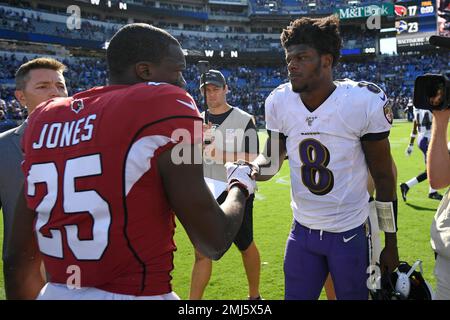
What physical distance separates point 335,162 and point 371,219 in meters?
0.50

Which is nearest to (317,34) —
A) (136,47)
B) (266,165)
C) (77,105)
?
(266,165)

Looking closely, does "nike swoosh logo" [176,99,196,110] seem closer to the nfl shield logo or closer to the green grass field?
the nfl shield logo

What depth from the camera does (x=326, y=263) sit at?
→ 8.71ft

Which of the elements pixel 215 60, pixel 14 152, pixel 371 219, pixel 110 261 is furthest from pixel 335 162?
pixel 215 60

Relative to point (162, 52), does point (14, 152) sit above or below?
below

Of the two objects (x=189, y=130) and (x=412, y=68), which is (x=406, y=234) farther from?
(x=412, y=68)

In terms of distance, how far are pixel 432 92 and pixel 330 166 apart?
31.9 inches

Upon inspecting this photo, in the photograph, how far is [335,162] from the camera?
2580 mm

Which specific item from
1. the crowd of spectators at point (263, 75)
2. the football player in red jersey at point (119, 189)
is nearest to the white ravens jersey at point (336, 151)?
the football player in red jersey at point (119, 189)

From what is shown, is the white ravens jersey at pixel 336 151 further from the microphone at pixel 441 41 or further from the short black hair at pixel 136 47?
the short black hair at pixel 136 47

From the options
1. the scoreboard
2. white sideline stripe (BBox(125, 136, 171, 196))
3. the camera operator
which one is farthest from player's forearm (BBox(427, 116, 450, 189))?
the scoreboard

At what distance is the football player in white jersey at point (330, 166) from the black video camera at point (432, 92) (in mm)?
450

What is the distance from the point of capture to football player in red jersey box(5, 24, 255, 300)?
138 centimetres

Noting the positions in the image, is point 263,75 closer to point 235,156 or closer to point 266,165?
point 235,156
